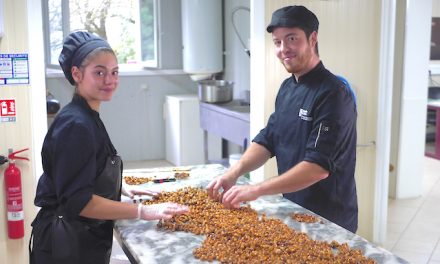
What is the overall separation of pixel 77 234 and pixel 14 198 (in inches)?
49.9

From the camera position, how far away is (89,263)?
1.78m

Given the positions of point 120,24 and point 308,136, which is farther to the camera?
point 120,24

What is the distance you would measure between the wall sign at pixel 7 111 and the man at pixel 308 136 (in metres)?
1.37

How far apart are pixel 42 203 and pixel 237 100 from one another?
158 inches

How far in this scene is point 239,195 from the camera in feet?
6.30

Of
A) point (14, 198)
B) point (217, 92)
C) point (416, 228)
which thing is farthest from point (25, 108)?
point (416, 228)

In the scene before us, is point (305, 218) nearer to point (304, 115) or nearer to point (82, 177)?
point (304, 115)

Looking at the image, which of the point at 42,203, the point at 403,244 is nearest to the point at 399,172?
the point at 403,244

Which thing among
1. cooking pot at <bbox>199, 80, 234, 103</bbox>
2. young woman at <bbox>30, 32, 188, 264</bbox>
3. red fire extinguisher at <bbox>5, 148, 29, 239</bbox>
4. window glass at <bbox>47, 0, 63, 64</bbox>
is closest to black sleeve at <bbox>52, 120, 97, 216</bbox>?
young woman at <bbox>30, 32, 188, 264</bbox>

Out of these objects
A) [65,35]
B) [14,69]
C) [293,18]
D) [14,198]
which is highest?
[65,35]

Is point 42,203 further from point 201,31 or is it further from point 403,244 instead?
point 201,31

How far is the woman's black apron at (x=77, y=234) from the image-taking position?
1.72 m

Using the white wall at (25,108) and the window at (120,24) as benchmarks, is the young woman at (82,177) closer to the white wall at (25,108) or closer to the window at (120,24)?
the white wall at (25,108)

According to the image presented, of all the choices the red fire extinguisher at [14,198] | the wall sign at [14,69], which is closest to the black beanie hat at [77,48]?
the wall sign at [14,69]
